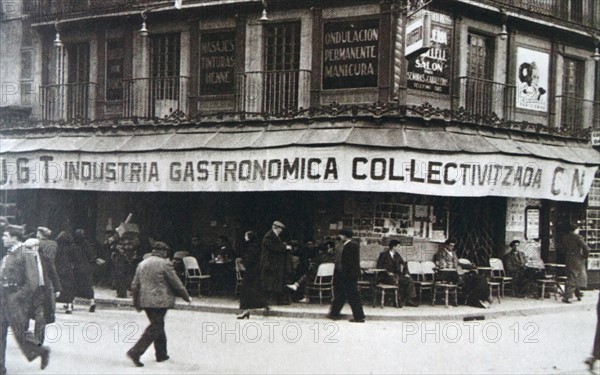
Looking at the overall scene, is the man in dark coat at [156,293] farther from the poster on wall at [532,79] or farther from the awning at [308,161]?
the poster on wall at [532,79]

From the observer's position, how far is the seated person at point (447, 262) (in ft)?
56.5

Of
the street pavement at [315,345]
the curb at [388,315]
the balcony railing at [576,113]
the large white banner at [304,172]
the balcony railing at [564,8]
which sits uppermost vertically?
the balcony railing at [564,8]

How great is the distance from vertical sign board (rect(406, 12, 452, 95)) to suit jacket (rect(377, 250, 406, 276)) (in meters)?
3.93

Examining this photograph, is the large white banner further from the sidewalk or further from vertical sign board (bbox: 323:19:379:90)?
the sidewalk

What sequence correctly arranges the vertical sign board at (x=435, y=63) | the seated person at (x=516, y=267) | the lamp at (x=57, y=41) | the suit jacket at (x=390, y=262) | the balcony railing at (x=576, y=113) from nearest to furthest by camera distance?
the suit jacket at (x=390, y=262)
the vertical sign board at (x=435, y=63)
the seated person at (x=516, y=267)
the lamp at (x=57, y=41)
the balcony railing at (x=576, y=113)

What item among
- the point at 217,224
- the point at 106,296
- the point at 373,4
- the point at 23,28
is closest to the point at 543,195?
the point at 373,4

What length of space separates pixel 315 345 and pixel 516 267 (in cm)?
892

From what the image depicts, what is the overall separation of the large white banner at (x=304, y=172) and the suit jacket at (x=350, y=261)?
1737 millimetres

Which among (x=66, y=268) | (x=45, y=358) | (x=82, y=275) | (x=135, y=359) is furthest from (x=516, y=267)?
(x=45, y=358)

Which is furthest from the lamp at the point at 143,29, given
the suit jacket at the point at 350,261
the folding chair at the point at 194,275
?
the suit jacket at the point at 350,261

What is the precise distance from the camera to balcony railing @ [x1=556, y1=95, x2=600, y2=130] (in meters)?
21.6

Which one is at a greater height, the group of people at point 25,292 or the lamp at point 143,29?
the lamp at point 143,29

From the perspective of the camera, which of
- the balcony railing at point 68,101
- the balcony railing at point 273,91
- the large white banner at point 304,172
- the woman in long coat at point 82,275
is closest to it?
the woman in long coat at point 82,275

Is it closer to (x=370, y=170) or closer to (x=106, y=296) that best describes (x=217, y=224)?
(x=106, y=296)
